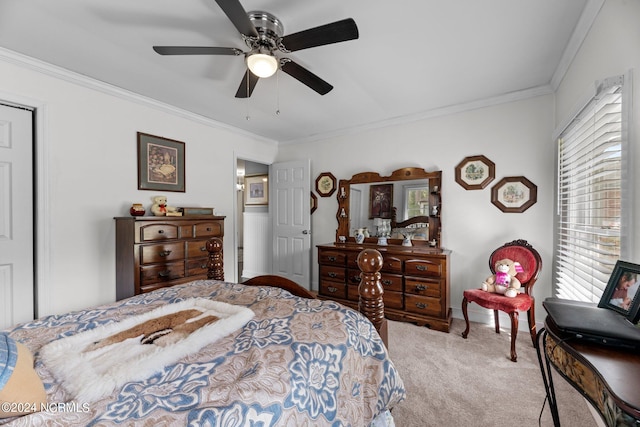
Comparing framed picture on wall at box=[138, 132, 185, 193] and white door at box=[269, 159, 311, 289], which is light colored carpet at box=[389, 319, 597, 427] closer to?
white door at box=[269, 159, 311, 289]

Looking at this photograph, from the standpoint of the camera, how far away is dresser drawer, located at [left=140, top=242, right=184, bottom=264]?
8.23 ft

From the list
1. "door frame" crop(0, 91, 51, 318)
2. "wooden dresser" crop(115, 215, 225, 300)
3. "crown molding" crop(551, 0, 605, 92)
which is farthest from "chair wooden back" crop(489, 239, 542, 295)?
"door frame" crop(0, 91, 51, 318)

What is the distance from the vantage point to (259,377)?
0.81 meters

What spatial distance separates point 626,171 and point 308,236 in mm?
3373

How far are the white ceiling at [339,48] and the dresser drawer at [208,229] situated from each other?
1384mm

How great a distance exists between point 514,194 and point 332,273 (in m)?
2.25

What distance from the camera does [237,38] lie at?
193cm

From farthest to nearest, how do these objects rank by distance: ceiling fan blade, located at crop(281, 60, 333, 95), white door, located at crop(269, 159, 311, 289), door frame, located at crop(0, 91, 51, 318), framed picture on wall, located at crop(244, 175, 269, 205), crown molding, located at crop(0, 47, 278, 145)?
framed picture on wall, located at crop(244, 175, 269, 205)
white door, located at crop(269, 159, 311, 289)
door frame, located at crop(0, 91, 51, 318)
crown molding, located at crop(0, 47, 278, 145)
ceiling fan blade, located at crop(281, 60, 333, 95)

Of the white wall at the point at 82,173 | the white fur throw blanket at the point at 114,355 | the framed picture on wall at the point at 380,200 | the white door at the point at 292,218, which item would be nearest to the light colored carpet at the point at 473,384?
the white fur throw blanket at the point at 114,355

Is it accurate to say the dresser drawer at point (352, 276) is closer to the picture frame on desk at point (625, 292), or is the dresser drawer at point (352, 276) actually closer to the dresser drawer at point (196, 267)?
the dresser drawer at point (196, 267)

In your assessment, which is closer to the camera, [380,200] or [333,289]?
[333,289]

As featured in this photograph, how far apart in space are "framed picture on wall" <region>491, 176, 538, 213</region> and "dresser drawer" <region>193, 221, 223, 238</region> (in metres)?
3.15

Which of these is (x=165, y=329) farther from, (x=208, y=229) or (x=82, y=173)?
(x=82, y=173)

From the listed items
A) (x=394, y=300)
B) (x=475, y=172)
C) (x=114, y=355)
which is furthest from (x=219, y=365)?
(x=475, y=172)
